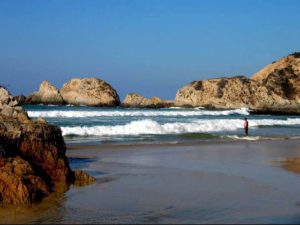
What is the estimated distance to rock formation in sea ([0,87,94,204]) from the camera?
5613mm

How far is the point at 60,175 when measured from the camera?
23.1 feet

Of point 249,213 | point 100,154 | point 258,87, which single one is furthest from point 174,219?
point 258,87

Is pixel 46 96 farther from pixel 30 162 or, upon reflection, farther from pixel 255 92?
pixel 30 162

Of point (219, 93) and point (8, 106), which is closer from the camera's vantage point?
point (8, 106)

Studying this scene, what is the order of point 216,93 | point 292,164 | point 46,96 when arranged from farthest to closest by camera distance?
1. point 46,96
2. point 216,93
3. point 292,164

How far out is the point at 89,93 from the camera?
309 feet

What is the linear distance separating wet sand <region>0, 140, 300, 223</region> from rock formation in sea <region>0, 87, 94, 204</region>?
0.23 metres

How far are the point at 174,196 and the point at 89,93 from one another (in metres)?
89.1

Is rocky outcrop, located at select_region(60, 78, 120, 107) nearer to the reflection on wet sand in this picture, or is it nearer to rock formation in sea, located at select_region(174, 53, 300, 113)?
rock formation in sea, located at select_region(174, 53, 300, 113)

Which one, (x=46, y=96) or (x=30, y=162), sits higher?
(x=46, y=96)

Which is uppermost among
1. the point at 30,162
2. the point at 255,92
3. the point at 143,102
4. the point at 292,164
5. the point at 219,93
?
the point at 219,93

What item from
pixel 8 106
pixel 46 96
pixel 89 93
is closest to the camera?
pixel 8 106

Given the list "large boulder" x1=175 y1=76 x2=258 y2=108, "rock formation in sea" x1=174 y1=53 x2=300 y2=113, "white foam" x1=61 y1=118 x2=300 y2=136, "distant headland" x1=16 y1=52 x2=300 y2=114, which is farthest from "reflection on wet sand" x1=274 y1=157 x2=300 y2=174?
"large boulder" x1=175 y1=76 x2=258 y2=108

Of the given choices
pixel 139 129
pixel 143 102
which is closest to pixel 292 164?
pixel 139 129
